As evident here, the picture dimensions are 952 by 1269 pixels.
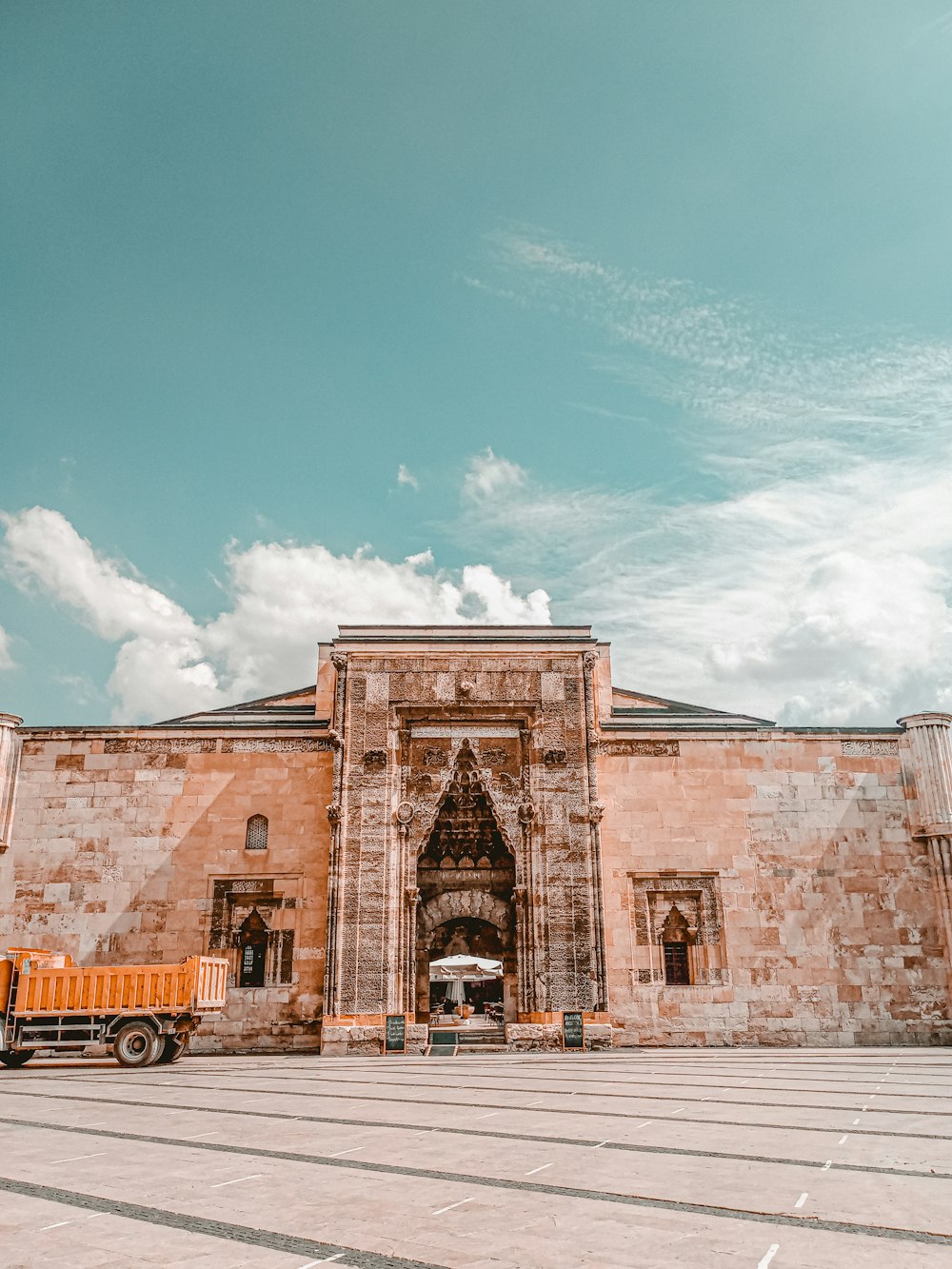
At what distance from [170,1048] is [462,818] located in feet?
28.2

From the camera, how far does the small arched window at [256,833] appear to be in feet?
76.7

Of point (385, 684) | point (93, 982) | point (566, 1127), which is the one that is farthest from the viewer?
point (385, 684)

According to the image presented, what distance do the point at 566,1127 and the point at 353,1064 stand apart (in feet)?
32.9

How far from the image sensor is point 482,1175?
7.29 meters

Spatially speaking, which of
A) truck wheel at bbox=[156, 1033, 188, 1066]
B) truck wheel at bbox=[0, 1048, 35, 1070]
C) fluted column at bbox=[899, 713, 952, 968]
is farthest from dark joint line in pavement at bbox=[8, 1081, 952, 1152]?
fluted column at bbox=[899, 713, 952, 968]

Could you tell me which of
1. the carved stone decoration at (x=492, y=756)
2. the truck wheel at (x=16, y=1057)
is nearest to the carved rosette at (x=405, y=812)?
the carved stone decoration at (x=492, y=756)

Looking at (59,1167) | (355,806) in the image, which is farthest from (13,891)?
(59,1167)

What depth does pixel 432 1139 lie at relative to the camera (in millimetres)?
9008

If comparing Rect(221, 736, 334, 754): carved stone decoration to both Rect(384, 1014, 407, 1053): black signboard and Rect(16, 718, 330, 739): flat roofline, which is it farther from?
Rect(384, 1014, 407, 1053): black signboard

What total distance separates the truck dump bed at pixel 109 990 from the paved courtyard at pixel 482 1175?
4065mm

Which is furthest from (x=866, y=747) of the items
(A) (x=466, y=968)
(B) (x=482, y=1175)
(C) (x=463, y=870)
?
(B) (x=482, y=1175)

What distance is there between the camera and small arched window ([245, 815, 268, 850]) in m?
23.4

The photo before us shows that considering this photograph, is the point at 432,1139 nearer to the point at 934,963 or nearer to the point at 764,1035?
the point at 764,1035

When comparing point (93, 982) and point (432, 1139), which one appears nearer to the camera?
point (432, 1139)
